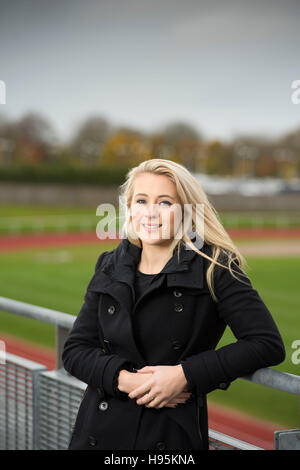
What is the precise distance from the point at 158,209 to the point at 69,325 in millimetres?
744

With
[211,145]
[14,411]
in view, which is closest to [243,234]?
[14,411]

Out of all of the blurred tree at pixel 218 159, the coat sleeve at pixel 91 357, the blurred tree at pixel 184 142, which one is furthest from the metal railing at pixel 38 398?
the blurred tree at pixel 218 159

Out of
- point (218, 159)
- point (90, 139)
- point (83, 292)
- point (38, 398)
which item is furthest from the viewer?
point (218, 159)

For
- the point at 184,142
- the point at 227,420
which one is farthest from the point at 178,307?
the point at 184,142

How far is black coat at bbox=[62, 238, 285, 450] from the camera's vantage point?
1812 mm

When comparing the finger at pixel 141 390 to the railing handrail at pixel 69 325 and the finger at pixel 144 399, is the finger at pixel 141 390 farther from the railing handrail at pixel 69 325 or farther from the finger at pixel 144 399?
the railing handrail at pixel 69 325

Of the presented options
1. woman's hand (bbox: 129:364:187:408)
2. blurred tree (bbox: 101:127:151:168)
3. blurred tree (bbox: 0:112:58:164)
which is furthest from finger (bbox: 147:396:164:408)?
blurred tree (bbox: 0:112:58:164)

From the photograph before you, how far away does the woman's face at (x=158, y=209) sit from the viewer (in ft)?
6.46

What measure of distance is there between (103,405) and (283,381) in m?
0.54

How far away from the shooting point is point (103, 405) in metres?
1.96

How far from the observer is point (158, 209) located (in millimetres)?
1975

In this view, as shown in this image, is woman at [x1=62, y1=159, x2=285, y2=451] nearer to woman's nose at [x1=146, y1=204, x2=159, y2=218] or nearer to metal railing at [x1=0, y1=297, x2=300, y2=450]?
woman's nose at [x1=146, y1=204, x2=159, y2=218]

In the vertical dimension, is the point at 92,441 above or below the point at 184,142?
below

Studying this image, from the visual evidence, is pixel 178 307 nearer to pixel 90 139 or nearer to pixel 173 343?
pixel 173 343
